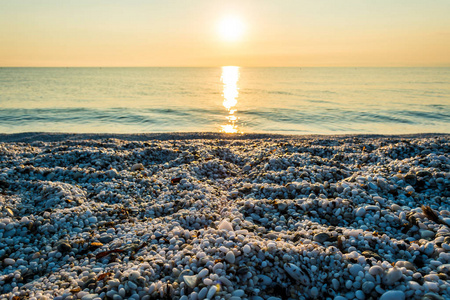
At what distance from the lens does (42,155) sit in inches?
215

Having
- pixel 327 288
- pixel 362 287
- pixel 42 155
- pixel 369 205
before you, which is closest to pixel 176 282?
pixel 327 288

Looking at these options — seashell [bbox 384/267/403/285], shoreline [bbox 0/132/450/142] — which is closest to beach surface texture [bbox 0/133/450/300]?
seashell [bbox 384/267/403/285]

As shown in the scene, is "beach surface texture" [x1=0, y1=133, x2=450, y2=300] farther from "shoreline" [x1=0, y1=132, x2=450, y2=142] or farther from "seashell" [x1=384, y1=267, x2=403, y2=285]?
"shoreline" [x1=0, y1=132, x2=450, y2=142]

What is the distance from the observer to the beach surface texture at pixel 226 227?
220 centimetres

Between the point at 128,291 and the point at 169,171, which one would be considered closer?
the point at 128,291

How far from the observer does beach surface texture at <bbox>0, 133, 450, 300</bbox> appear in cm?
220

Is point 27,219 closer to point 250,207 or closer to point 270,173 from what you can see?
point 250,207

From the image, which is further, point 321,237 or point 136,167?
point 136,167

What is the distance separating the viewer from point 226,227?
299cm

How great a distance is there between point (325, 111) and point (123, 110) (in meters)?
14.4

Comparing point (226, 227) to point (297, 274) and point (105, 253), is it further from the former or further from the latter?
point (105, 253)

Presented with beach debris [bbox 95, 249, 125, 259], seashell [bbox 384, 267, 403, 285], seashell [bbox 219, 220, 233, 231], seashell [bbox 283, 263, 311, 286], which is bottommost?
beach debris [bbox 95, 249, 125, 259]

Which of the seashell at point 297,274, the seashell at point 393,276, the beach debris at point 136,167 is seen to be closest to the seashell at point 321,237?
the seashell at point 297,274

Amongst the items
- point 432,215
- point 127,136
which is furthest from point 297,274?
point 127,136
